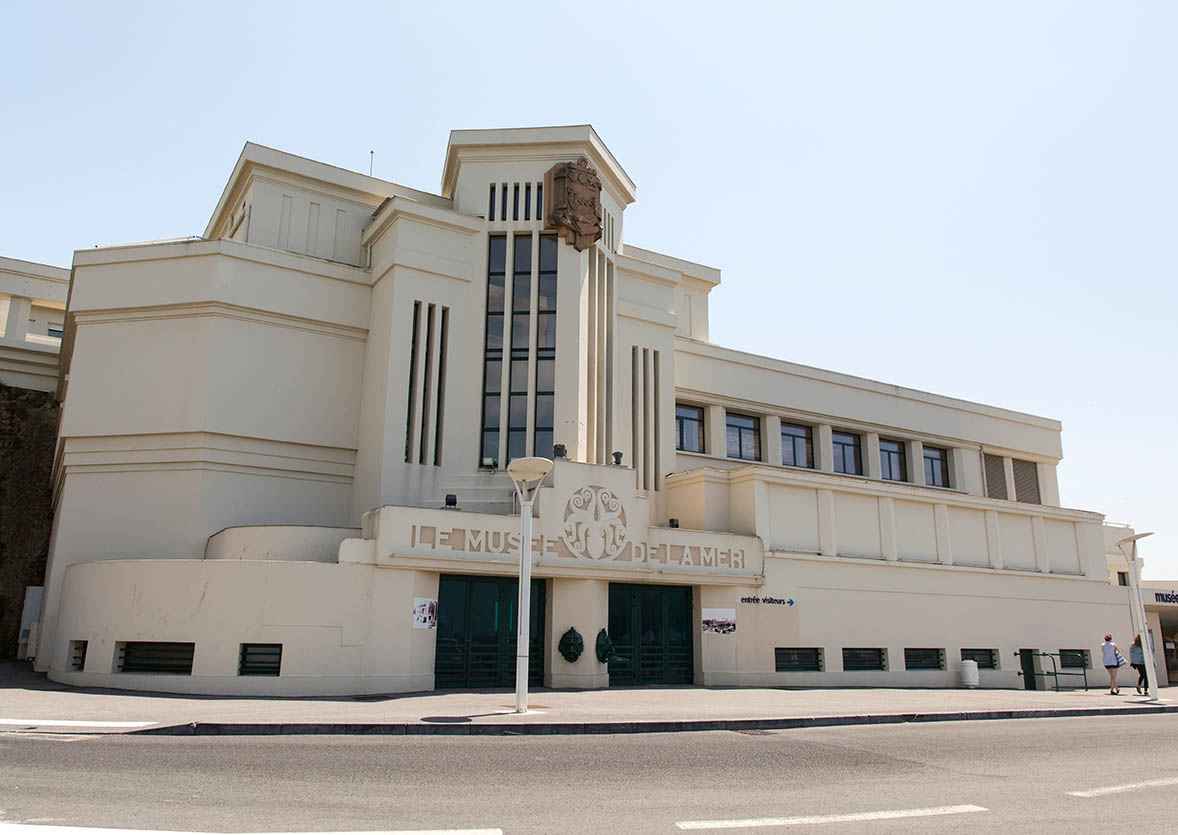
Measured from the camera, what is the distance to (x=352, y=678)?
1962 centimetres

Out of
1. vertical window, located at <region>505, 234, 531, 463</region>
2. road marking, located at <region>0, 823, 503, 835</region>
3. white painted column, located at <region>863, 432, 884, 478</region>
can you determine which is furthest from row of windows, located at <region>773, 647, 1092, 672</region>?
road marking, located at <region>0, 823, 503, 835</region>

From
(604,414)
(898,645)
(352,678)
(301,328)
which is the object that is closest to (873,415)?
(898,645)

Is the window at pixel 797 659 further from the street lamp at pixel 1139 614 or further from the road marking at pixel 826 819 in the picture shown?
the road marking at pixel 826 819

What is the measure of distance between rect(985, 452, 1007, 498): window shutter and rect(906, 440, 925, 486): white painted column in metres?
4.29

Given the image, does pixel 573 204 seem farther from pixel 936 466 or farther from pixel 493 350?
pixel 936 466

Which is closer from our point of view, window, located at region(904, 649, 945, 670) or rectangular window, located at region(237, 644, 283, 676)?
rectangular window, located at region(237, 644, 283, 676)

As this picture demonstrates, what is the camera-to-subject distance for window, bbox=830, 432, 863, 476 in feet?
124

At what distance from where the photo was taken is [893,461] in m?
39.3

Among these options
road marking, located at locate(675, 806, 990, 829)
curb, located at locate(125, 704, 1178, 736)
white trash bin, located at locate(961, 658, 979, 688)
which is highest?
white trash bin, located at locate(961, 658, 979, 688)

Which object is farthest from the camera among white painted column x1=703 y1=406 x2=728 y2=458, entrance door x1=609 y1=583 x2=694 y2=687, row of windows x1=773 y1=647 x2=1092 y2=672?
white painted column x1=703 y1=406 x2=728 y2=458

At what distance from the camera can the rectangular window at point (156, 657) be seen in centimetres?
1938

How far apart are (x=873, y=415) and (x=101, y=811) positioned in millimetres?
35178

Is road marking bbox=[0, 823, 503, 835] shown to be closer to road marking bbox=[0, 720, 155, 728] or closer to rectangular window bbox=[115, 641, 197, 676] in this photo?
road marking bbox=[0, 720, 155, 728]

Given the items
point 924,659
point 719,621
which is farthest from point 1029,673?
point 719,621
